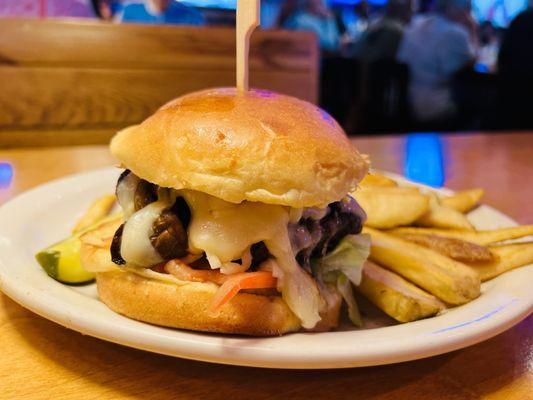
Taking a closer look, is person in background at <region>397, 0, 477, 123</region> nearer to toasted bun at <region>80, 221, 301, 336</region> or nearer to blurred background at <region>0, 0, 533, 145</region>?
blurred background at <region>0, 0, 533, 145</region>

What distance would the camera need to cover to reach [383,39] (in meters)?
7.71

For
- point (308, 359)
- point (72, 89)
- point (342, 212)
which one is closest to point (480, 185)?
point (342, 212)

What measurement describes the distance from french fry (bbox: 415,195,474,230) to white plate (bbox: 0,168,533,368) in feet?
1.05

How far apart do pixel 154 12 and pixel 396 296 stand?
4.99 metres

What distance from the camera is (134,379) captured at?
→ 3.29ft

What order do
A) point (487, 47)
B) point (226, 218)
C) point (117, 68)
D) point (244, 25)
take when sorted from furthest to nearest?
1. point (487, 47)
2. point (117, 68)
3. point (244, 25)
4. point (226, 218)

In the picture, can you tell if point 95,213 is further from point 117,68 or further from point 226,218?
point 117,68

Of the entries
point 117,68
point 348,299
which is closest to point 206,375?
point 348,299

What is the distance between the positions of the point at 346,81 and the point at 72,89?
4741mm

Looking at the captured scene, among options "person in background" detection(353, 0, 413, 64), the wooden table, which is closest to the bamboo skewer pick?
the wooden table

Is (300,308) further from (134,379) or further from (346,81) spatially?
(346,81)

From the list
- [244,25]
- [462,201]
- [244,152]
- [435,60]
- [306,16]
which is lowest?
[435,60]

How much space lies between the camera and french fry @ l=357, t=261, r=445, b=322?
1188mm

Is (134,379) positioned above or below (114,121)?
above
